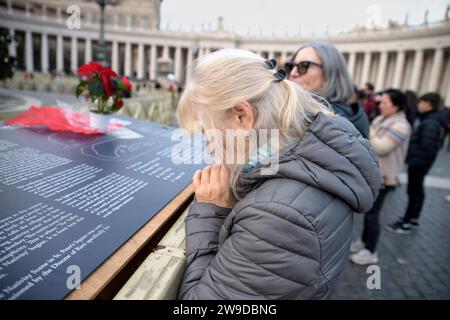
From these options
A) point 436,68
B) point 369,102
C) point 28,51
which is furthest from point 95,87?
point 28,51

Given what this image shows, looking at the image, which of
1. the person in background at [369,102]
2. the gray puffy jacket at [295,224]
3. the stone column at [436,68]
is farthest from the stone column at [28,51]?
the gray puffy jacket at [295,224]

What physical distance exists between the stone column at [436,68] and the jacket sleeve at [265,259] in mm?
40330

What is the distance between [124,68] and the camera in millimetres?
56844

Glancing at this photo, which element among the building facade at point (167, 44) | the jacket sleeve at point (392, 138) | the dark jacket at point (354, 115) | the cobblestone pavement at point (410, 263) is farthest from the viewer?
the building facade at point (167, 44)

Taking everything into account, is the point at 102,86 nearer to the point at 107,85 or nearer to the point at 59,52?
the point at 107,85

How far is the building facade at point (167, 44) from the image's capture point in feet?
114

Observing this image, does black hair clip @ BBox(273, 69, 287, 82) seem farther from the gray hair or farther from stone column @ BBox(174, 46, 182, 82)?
stone column @ BBox(174, 46, 182, 82)

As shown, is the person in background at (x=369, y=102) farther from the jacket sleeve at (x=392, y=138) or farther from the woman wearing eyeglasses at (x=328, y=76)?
the woman wearing eyeglasses at (x=328, y=76)

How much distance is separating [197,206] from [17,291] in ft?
2.70

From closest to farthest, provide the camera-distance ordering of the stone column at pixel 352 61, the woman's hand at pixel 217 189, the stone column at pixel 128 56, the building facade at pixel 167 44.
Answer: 1. the woman's hand at pixel 217 189
2. the building facade at pixel 167 44
3. the stone column at pixel 352 61
4. the stone column at pixel 128 56

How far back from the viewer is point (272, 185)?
1202 millimetres

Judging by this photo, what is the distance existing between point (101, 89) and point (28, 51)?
57174 millimetres

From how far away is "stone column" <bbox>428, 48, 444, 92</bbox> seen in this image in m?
32.8
